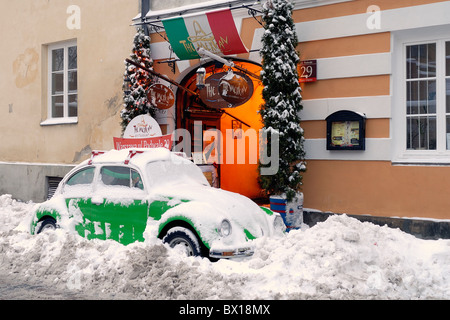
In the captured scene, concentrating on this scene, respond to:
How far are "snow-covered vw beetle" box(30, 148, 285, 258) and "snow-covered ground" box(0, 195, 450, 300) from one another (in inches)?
8.7

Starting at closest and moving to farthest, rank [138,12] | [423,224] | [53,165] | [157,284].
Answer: [157,284] < [423,224] < [138,12] < [53,165]

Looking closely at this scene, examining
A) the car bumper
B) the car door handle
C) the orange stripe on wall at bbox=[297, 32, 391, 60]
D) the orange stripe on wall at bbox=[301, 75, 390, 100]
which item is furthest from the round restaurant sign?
the car bumper

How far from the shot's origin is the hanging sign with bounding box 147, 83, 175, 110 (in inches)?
428

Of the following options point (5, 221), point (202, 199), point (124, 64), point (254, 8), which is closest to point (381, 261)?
point (202, 199)

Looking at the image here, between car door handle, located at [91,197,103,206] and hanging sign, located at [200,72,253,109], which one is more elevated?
hanging sign, located at [200,72,253,109]

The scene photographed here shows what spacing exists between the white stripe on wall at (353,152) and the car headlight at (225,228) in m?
3.75

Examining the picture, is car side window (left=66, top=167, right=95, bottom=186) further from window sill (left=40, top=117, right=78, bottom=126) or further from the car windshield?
window sill (left=40, top=117, right=78, bottom=126)

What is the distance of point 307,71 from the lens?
9.50 meters

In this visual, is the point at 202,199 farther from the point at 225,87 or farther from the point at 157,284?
the point at 225,87

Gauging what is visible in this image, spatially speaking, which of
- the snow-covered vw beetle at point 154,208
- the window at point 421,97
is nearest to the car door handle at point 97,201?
the snow-covered vw beetle at point 154,208

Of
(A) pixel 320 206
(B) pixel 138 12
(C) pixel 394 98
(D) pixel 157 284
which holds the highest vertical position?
(B) pixel 138 12

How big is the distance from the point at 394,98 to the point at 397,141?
0.76 metres

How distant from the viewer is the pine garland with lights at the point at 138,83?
11.4m

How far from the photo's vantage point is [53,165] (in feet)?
44.1
